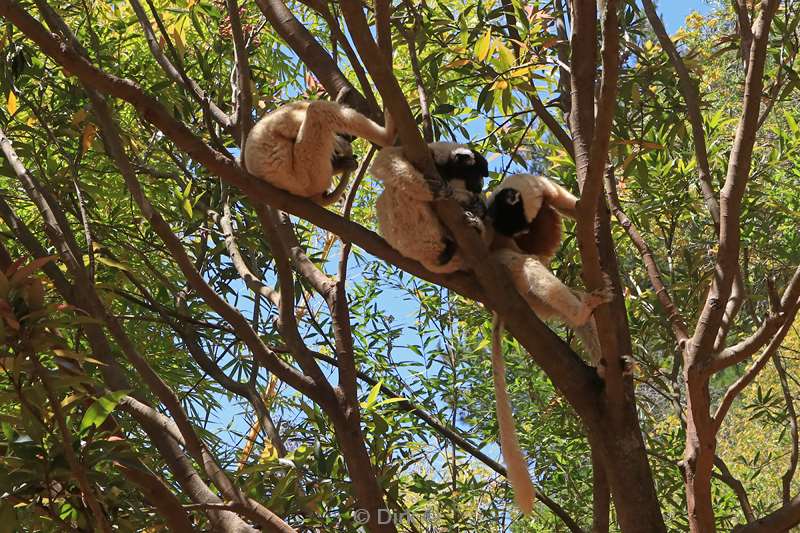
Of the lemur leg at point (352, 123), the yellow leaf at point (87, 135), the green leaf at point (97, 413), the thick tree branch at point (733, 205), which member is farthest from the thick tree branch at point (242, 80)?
the thick tree branch at point (733, 205)

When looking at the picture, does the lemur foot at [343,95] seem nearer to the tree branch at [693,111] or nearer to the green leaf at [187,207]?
the green leaf at [187,207]

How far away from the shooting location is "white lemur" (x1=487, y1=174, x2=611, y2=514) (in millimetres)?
4156

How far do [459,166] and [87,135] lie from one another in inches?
92.1

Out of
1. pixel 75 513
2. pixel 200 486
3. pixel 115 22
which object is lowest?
pixel 75 513

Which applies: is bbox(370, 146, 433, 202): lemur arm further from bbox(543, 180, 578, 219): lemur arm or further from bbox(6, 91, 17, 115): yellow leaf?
bbox(6, 91, 17, 115): yellow leaf

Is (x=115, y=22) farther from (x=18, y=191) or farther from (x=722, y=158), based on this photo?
(x=722, y=158)

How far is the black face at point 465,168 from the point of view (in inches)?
195

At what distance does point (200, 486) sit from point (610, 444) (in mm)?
1961

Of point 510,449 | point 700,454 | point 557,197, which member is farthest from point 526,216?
point 700,454

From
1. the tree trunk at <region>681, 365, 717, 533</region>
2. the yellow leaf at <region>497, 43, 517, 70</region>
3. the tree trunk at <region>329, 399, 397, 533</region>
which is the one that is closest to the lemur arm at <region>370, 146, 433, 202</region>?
the yellow leaf at <region>497, 43, 517, 70</region>

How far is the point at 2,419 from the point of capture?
3297 mm

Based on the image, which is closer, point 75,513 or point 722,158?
point 75,513

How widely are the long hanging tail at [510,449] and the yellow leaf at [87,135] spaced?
2.75 meters

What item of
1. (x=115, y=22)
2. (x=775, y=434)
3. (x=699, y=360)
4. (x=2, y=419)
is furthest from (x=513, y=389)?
(x=775, y=434)
